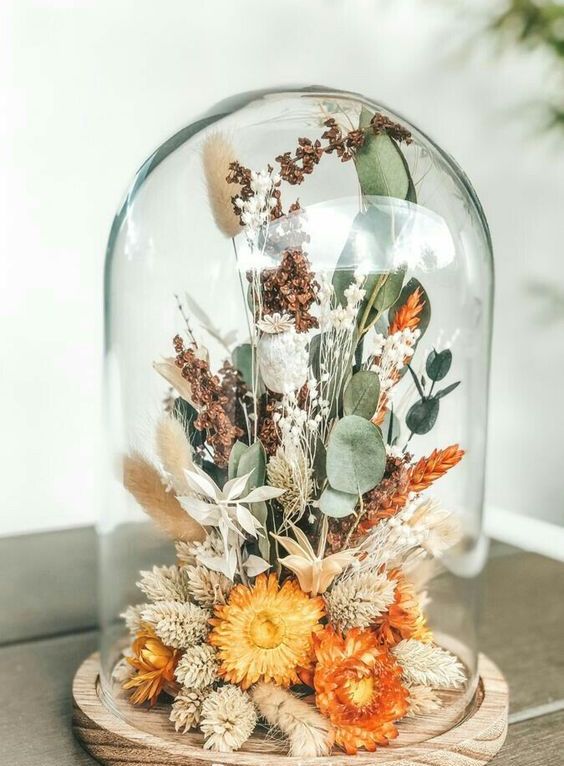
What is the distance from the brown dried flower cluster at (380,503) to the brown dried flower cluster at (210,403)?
0.09 meters

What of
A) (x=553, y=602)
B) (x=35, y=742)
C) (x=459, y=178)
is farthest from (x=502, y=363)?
(x=35, y=742)

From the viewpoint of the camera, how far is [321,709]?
55 centimetres

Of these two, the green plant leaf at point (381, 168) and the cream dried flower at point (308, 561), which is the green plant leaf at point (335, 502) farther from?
the green plant leaf at point (381, 168)

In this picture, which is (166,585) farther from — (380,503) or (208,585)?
(380,503)

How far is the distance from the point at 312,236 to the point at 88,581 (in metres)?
0.50

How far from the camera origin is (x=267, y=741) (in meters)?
0.55

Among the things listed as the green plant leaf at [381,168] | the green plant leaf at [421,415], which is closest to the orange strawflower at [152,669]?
the green plant leaf at [421,415]

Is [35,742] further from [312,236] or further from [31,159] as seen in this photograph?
[31,159]

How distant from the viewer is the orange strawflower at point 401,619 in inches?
23.5

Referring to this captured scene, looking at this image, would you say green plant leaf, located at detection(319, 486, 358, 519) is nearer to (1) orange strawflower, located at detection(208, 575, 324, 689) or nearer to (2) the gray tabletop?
(1) orange strawflower, located at detection(208, 575, 324, 689)

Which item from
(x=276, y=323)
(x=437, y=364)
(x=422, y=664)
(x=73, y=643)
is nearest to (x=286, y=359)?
(x=276, y=323)

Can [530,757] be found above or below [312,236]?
below

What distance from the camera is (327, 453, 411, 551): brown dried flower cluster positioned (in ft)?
A: 1.89

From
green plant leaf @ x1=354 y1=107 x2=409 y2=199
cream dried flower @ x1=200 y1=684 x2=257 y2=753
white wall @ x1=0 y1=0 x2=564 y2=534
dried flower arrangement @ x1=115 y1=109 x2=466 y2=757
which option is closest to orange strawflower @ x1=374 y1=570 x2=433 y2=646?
dried flower arrangement @ x1=115 y1=109 x2=466 y2=757
